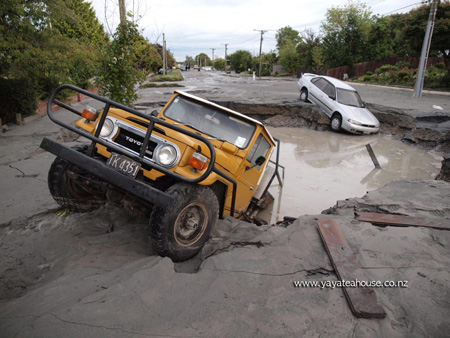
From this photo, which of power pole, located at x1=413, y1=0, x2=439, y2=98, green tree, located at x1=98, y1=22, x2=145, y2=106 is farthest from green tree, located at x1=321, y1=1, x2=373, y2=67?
green tree, located at x1=98, y1=22, x2=145, y2=106

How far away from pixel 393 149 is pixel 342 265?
9750 millimetres

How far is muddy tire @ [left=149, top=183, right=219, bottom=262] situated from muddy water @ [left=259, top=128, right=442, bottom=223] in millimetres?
2946

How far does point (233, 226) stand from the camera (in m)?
3.90

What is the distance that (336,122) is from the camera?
42.8ft

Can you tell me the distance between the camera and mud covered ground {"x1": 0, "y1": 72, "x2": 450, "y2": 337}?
2.07 m

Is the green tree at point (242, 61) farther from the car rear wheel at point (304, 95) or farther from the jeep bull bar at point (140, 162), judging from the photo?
the jeep bull bar at point (140, 162)

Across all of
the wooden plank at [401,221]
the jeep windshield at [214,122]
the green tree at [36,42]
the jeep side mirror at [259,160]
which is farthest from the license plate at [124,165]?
the green tree at [36,42]

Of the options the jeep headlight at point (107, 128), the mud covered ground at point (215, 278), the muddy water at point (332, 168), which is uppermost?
the jeep headlight at point (107, 128)

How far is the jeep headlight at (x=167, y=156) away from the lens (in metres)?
3.13

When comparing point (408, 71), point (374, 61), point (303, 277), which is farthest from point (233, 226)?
point (374, 61)

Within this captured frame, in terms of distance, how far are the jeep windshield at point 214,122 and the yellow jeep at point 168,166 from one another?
0.04 feet

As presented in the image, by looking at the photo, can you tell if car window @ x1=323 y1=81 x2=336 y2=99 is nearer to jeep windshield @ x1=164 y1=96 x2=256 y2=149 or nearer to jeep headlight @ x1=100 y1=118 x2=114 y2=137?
jeep windshield @ x1=164 y1=96 x2=256 y2=149

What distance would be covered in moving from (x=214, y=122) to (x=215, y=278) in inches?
88.4

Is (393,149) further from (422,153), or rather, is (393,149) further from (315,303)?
(315,303)
